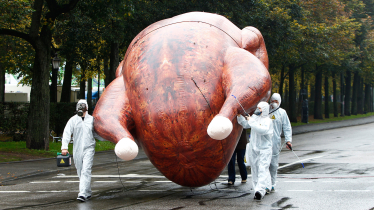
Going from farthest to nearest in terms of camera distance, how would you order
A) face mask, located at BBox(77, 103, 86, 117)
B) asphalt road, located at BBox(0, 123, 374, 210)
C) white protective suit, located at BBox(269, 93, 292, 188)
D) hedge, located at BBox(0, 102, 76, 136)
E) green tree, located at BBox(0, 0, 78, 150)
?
hedge, located at BBox(0, 102, 76, 136) → green tree, located at BBox(0, 0, 78, 150) → white protective suit, located at BBox(269, 93, 292, 188) → face mask, located at BBox(77, 103, 86, 117) → asphalt road, located at BBox(0, 123, 374, 210)

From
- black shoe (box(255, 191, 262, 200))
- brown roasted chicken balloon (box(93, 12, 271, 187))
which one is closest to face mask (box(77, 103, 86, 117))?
brown roasted chicken balloon (box(93, 12, 271, 187))

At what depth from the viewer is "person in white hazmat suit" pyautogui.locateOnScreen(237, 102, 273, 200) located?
21.8 feet

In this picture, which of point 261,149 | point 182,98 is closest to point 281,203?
point 261,149

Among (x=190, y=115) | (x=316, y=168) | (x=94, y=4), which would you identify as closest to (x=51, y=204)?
(x=190, y=115)

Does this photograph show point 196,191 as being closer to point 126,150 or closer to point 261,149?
point 261,149

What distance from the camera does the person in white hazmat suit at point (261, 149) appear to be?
261 inches

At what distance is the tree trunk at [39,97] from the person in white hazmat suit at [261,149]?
32.4 ft

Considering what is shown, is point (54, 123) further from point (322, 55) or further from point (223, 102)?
point (322, 55)

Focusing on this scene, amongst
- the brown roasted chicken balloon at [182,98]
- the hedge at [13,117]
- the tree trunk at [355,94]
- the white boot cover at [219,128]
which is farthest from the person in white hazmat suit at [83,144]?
the tree trunk at [355,94]

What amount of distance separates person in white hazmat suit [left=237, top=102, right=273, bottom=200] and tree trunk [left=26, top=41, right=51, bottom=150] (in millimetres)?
9880

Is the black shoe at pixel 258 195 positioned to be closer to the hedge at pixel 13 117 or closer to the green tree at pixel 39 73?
the green tree at pixel 39 73

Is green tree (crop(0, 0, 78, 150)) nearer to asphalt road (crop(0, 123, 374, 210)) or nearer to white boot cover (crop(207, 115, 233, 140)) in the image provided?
asphalt road (crop(0, 123, 374, 210))

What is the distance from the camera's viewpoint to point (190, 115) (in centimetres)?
559

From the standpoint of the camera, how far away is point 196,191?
7.46 meters
